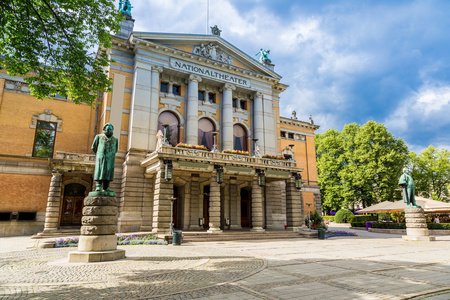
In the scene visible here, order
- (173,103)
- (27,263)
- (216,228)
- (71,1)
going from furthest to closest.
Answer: (173,103) < (216,228) < (71,1) < (27,263)

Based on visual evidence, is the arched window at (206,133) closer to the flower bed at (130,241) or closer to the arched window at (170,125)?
the arched window at (170,125)

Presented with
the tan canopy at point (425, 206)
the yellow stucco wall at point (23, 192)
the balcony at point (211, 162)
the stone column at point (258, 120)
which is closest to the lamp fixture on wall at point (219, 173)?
the balcony at point (211, 162)

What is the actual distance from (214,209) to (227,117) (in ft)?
37.4

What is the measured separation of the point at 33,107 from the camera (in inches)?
1023

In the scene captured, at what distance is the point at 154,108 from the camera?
26.2m

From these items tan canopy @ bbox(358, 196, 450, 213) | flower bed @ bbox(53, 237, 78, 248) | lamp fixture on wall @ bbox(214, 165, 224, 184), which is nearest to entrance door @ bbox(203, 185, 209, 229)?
lamp fixture on wall @ bbox(214, 165, 224, 184)

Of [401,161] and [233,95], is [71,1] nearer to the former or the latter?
[233,95]

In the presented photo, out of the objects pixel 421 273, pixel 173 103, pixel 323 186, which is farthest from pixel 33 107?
pixel 323 186

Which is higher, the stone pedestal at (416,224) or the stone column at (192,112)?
the stone column at (192,112)

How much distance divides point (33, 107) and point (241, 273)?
26293mm

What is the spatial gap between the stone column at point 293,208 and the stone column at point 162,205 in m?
11.6

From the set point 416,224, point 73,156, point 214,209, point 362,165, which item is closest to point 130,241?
point 214,209

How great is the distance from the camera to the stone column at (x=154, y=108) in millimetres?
25531

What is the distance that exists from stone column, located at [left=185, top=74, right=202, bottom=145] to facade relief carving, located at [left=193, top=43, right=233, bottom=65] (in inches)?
122
